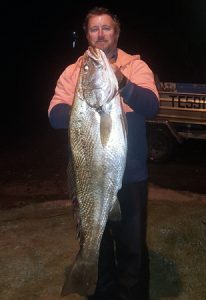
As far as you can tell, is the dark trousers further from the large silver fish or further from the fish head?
the fish head

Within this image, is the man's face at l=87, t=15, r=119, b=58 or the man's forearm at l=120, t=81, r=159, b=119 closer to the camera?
the man's forearm at l=120, t=81, r=159, b=119

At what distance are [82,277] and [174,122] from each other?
6.50 meters

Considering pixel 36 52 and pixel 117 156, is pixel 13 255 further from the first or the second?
pixel 36 52

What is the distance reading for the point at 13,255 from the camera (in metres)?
4.89

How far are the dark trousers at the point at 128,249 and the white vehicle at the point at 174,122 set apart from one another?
5.78 meters

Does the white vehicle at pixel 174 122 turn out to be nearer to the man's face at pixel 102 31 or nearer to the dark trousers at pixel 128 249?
the dark trousers at pixel 128 249

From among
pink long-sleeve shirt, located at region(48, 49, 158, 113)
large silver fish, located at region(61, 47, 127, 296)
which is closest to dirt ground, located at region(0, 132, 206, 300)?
large silver fish, located at region(61, 47, 127, 296)

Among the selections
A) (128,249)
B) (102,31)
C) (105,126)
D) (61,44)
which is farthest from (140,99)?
(61,44)

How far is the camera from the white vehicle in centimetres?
895

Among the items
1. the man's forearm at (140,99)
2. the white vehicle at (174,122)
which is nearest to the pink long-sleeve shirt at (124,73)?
the man's forearm at (140,99)

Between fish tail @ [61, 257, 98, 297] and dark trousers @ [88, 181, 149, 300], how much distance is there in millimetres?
413

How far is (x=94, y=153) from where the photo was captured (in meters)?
2.81

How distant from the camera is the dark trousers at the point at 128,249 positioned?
11.1 ft

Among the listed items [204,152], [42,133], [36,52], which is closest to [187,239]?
[204,152]
